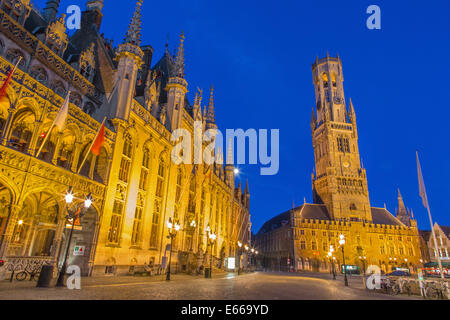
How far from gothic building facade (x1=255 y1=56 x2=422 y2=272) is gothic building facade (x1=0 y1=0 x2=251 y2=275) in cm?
5497

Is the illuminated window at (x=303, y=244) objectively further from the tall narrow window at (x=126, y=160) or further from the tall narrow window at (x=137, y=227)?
the tall narrow window at (x=126, y=160)

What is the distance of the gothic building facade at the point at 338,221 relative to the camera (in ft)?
264

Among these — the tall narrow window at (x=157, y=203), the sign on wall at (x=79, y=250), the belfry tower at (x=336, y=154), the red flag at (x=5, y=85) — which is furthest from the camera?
the belfry tower at (x=336, y=154)

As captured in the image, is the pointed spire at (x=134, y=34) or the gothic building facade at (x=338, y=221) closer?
the pointed spire at (x=134, y=34)

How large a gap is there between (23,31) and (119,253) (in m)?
17.8

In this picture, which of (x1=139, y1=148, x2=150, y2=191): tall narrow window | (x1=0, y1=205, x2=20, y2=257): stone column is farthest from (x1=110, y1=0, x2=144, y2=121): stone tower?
(x1=0, y1=205, x2=20, y2=257): stone column

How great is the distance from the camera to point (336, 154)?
91.5m

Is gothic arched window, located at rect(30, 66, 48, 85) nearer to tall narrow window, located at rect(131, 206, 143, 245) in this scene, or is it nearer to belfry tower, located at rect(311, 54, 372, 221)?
tall narrow window, located at rect(131, 206, 143, 245)

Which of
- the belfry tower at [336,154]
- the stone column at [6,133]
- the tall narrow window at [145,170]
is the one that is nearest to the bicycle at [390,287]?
the tall narrow window at [145,170]

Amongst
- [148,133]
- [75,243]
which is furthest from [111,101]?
[75,243]

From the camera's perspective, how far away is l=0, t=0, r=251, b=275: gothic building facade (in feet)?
53.9

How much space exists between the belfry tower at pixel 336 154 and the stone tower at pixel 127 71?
7605cm

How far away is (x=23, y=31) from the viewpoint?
1828 centimetres

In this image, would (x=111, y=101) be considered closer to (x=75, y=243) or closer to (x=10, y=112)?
(x=10, y=112)
